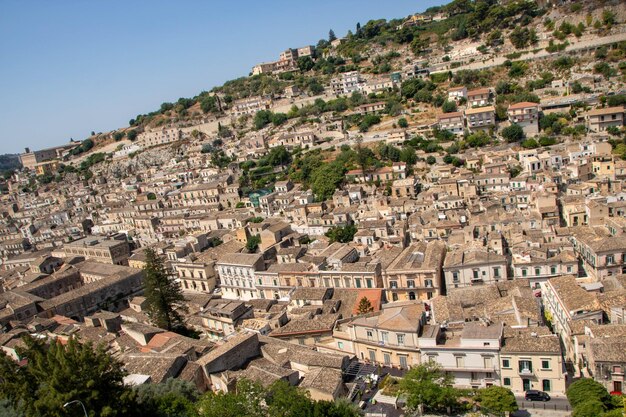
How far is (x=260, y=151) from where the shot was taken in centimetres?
7444

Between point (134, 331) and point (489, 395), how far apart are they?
869 inches

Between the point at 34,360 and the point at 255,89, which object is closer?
the point at 34,360

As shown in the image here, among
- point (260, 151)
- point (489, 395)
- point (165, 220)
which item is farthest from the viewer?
point (260, 151)

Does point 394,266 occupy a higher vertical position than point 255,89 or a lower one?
lower

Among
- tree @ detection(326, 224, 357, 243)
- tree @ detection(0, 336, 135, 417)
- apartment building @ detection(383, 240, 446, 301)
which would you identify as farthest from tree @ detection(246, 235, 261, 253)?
tree @ detection(0, 336, 135, 417)

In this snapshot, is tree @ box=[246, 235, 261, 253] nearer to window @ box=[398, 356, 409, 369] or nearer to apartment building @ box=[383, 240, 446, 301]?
apartment building @ box=[383, 240, 446, 301]

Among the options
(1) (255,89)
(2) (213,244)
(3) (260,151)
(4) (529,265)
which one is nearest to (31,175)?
(1) (255,89)

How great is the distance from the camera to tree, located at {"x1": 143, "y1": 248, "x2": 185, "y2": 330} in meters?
33.8

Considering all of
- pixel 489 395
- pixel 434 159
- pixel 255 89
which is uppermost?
pixel 255 89

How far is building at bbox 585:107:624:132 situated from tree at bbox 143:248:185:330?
4894cm

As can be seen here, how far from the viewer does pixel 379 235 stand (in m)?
40.7

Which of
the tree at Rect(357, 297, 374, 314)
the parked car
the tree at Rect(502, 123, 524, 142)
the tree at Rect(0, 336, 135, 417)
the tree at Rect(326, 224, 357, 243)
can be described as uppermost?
the tree at Rect(502, 123, 524, 142)

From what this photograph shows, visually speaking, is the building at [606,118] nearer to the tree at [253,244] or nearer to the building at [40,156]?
the tree at [253,244]

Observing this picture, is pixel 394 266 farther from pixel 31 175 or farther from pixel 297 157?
pixel 31 175
